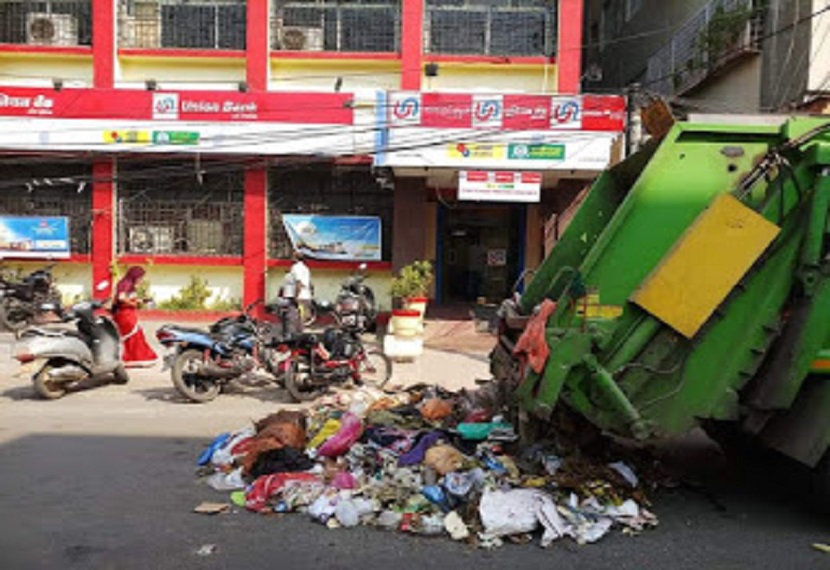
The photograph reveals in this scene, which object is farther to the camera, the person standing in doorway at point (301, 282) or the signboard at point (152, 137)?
the signboard at point (152, 137)

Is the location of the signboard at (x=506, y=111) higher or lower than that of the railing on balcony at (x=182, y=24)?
lower

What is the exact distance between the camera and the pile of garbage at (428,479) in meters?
4.09

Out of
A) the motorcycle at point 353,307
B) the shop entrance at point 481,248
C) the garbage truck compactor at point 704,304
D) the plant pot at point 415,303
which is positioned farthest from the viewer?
the shop entrance at point 481,248

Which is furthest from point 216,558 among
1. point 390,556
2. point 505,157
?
point 505,157

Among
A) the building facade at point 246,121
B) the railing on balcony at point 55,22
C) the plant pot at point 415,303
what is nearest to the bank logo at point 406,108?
the building facade at point 246,121

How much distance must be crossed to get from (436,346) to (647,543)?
8.19 metres

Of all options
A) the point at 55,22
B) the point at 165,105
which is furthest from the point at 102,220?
the point at 55,22

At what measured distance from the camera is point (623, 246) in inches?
163

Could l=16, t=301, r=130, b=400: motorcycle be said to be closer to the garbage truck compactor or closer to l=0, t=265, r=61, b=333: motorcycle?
l=0, t=265, r=61, b=333: motorcycle

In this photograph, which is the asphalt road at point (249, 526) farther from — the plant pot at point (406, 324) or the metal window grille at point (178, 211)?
the metal window grille at point (178, 211)

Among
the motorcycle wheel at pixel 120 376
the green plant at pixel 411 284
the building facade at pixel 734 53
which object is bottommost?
the motorcycle wheel at pixel 120 376

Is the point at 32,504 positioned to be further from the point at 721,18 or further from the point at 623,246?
the point at 721,18

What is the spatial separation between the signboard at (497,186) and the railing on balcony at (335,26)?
12.5 ft

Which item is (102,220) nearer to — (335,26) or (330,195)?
(330,195)
